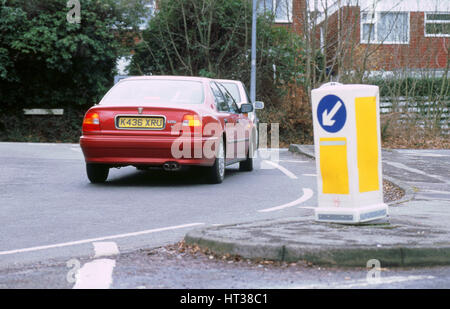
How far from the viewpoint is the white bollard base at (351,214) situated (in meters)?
7.05

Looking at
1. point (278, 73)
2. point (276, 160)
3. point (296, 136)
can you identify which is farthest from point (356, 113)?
point (278, 73)

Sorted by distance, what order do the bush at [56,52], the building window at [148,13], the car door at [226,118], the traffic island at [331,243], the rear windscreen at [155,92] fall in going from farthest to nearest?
the building window at [148,13]
the bush at [56,52]
the car door at [226,118]
the rear windscreen at [155,92]
the traffic island at [331,243]

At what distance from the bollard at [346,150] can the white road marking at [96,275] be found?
2152mm

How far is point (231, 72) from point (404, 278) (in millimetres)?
23632

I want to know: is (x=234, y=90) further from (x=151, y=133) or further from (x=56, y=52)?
(x=56, y=52)

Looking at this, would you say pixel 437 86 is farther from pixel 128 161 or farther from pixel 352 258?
pixel 352 258

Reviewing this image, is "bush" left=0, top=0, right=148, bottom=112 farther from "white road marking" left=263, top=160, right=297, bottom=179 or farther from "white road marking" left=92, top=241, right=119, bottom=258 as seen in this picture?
"white road marking" left=92, top=241, right=119, bottom=258

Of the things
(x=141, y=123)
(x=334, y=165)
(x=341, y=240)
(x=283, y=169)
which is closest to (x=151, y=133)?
(x=141, y=123)

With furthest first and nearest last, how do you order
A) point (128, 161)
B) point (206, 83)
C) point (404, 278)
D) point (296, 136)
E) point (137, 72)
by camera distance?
point (137, 72) → point (296, 136) → point (206, 83) → point (128, 161) → point (404, 278)

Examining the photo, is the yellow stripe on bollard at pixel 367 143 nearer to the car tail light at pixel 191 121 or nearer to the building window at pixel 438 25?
the car tail light at pixel 191 121

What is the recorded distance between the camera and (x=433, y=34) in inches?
1161

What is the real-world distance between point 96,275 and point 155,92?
6738mm

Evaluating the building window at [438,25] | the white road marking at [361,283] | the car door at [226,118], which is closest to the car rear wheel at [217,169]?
the car door at [226,118]

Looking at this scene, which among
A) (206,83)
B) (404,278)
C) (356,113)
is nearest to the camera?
(404,278)
